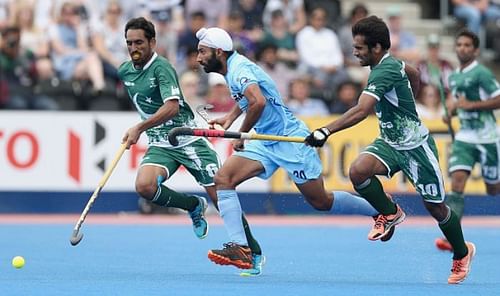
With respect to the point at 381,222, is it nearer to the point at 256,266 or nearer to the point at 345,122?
the point at 256,266

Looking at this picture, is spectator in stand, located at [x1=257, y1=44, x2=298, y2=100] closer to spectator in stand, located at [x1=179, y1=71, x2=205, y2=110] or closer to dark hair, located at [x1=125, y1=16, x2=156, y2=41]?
spectator in stand, located at [x1=179, y1=71, x2=205, y2=110]

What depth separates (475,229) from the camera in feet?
54.3

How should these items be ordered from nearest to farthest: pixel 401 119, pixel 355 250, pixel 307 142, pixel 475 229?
pixel 307 142
pixel 401 119
pixel 355 250
pixel 475 229

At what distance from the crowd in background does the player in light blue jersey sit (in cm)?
734

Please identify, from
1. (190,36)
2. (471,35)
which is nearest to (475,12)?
(190,36)

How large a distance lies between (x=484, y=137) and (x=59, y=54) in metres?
7.62

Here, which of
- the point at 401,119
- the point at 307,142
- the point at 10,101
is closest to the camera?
the point at 307,142

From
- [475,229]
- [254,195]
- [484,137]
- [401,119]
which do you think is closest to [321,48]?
Result: [254,195]

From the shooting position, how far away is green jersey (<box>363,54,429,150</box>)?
1007 centimetres

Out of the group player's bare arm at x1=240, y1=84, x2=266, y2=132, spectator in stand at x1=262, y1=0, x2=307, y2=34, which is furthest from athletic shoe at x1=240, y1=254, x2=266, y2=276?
spectator in stand at x1=262, y1=0, x2=307, y2=34

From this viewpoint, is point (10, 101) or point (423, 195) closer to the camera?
point (423, 195)

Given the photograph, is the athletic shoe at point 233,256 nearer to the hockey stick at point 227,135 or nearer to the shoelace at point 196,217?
the hockey stick at point 227,135

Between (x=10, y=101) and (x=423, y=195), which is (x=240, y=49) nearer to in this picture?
(x=10, y=101)

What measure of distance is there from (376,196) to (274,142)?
98 cm
